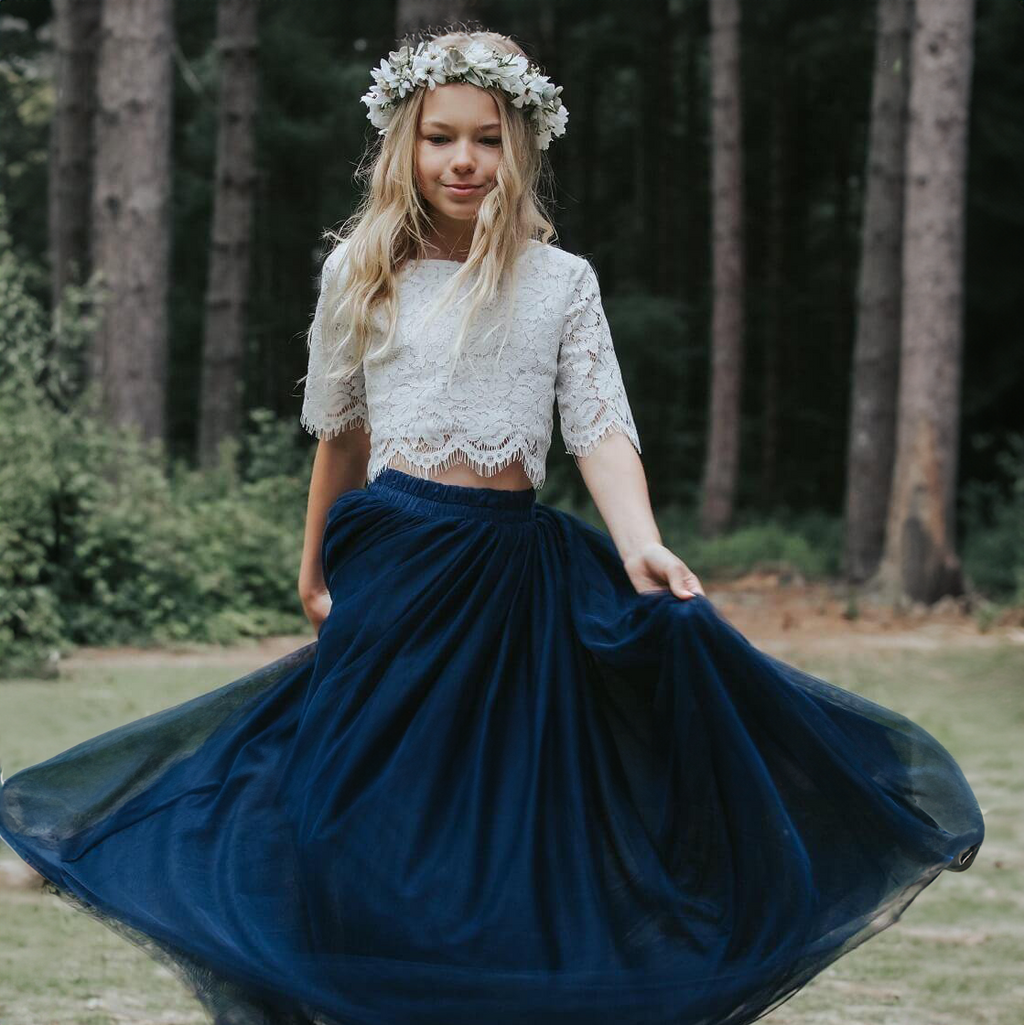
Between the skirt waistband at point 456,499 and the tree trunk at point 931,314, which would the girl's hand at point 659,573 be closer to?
the skirt waistband at point 456,499

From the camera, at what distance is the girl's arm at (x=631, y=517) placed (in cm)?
295

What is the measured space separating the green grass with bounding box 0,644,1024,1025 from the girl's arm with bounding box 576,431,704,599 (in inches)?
74.0

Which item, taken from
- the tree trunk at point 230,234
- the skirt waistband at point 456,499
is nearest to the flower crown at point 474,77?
the skirt waistband at point 456,499

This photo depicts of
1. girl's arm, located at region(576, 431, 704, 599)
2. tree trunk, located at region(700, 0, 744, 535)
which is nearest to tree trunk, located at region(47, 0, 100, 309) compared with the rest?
tree trunk, located at region(700, 0, 744, 535)

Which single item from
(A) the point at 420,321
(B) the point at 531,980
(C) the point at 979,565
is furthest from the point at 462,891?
(C) the point at 979,565

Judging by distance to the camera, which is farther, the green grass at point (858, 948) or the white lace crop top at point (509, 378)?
the green grass at point (858, 948)

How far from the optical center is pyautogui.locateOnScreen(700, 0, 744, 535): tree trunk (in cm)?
2064

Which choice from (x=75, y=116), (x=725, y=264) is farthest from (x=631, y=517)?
(x=725, y=264)

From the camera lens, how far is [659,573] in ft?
9.82

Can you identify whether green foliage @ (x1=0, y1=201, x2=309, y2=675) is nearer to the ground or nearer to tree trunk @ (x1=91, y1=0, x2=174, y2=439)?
the ground

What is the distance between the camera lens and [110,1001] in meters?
4.46

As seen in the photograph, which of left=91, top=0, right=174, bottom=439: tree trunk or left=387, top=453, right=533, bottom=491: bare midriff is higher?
left=91, top=0, right=174, bottom=439: tree trunk

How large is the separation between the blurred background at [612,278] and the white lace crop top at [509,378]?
20.1 inches

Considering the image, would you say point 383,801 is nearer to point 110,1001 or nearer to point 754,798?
point 754,798
